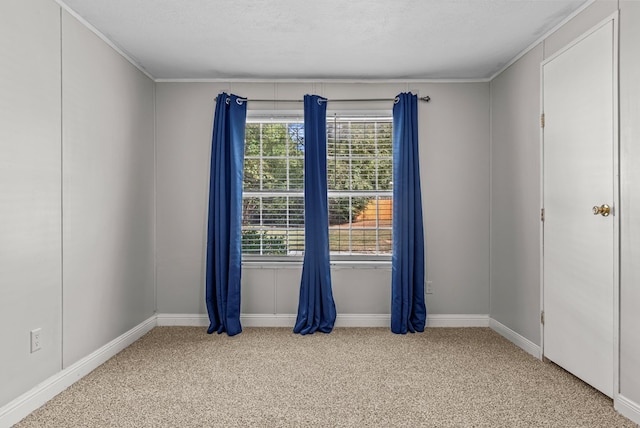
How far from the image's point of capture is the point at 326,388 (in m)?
2.53

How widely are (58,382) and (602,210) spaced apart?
11.3 ft

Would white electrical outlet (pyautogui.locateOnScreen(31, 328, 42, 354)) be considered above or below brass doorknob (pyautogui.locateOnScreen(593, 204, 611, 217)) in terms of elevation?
below

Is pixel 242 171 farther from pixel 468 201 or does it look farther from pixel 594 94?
pixel 594 94

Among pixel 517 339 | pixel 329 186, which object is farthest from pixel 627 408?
pixel 329 186

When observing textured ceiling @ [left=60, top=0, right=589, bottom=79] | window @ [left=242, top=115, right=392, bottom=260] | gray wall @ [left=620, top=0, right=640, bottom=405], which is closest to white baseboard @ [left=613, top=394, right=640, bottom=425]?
gray wall @ [left=620, top=0, right=640, bottom=405]

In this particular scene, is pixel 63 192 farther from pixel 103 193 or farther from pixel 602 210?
pixel 602 210

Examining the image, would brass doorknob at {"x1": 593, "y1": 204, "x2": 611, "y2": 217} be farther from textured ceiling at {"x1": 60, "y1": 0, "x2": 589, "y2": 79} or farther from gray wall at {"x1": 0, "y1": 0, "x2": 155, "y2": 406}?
gray wall at {"x1": 0, "y1": 0, "x2": 155, "y2": 406}

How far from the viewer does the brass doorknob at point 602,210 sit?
91.4 inches

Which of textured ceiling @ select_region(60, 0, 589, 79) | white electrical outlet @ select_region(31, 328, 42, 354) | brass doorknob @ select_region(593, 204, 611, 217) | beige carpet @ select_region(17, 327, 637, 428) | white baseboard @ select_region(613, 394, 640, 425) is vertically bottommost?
beige carpet @ select_region(17, 327, 637, 428)

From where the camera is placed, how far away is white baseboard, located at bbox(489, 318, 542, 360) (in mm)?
3088

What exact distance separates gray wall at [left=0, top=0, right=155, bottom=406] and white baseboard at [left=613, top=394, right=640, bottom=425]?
3.31m

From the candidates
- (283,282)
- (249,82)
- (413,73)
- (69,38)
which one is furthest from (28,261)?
(413,73)

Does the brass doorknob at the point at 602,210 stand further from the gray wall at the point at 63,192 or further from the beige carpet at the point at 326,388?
the gray wall at the point at 63,192

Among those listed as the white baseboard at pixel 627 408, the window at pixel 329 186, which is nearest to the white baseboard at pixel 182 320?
the window at pixel 329 186
